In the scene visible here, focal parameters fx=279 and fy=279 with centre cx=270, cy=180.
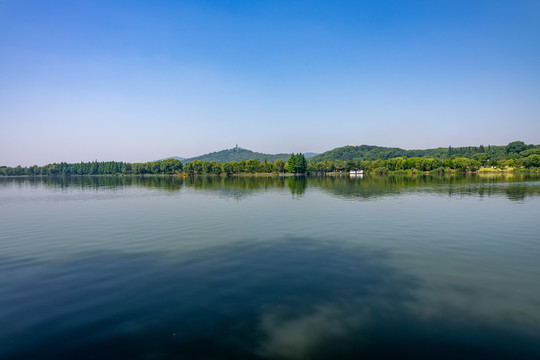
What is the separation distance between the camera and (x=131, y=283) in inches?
503

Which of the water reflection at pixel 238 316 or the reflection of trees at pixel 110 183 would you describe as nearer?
the water reflection at pixel 238 316

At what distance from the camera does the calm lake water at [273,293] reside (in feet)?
26.8

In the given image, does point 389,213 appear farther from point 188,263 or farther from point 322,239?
point 188,263

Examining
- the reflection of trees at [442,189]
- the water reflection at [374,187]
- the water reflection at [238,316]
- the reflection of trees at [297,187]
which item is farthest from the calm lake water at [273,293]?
the reflection of trees at [297,187]

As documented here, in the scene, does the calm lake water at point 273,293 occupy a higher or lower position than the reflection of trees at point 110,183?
lower

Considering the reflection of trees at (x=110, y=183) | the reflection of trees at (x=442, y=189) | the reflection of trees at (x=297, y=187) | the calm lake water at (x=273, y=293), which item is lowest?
the calm lake water at (x=273, y=293)

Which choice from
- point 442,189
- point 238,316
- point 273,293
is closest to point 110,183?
point 442,189

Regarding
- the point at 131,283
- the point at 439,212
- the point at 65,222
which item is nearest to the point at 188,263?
the point at 131,283

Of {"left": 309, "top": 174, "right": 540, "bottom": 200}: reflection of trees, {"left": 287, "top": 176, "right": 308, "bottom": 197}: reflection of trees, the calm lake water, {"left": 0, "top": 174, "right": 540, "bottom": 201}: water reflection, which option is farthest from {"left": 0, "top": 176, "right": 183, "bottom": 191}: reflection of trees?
the calm lake water

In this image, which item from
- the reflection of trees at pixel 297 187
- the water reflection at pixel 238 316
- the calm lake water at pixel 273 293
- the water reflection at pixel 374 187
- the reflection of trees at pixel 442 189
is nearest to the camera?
the water reflection at pixel 238 316

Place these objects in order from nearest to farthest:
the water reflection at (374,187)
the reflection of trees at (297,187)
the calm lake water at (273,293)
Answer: the calm lake water at (273,293)
the water reflection at (374,187)
the reflection of trees at (297,187)

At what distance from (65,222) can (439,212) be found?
39.2 m

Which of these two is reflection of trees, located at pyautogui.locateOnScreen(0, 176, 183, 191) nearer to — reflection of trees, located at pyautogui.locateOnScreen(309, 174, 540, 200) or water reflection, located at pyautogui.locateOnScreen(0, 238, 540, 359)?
reflection of trees, located at pyautogui.locateOnScreen(309, 174, 540, 200)

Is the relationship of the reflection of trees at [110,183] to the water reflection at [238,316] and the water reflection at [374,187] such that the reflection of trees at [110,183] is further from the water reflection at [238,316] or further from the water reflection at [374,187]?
the water reflection at [238,316]
